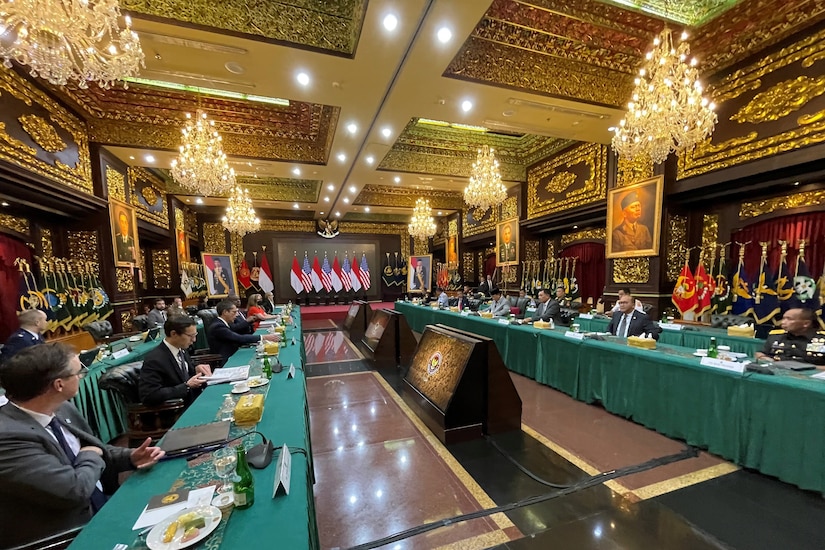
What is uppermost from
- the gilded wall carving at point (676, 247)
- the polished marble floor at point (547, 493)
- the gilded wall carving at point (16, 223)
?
the gilded wall carving at point (16, 223)

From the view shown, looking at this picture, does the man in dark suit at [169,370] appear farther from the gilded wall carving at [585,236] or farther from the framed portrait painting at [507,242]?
the framed portrait painting at [507,242]

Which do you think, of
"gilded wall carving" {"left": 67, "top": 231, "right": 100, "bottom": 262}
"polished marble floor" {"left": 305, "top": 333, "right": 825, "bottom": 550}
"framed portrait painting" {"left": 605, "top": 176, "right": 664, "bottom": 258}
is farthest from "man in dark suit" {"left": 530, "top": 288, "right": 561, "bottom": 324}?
"gilded wall carving" {"left": 67, "top": 231, "right": 100, "bottom": 262}

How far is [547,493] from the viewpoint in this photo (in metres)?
2.14

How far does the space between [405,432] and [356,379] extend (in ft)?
5.78

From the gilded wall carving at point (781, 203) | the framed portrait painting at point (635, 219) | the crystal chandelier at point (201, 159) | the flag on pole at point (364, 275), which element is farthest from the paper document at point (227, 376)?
the flag on pole at point (364, 275)

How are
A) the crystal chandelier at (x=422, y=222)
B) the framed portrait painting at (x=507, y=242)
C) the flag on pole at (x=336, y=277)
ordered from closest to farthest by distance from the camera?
the framed portrait painting at (x=507, y=242) < the crystal chandelier at (x=422, y=222) < the flag on pole at (x=336, y=277)

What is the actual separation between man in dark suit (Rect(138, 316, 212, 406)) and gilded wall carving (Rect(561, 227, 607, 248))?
7.84m

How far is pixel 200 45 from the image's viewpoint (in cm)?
351

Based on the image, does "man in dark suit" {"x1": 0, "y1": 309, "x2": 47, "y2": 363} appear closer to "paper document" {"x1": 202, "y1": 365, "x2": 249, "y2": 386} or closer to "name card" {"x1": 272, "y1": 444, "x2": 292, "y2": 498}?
"paper document" {"x1": 202, "y1": 365, "x2": 249, "y2": 386}

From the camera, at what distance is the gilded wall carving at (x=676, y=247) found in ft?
17.9

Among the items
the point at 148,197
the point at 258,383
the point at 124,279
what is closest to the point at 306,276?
the point at 148,197

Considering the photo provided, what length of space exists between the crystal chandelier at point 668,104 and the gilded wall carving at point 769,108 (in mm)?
1491

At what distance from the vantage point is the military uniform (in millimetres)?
2562

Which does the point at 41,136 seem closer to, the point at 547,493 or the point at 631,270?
the point at 547,493
